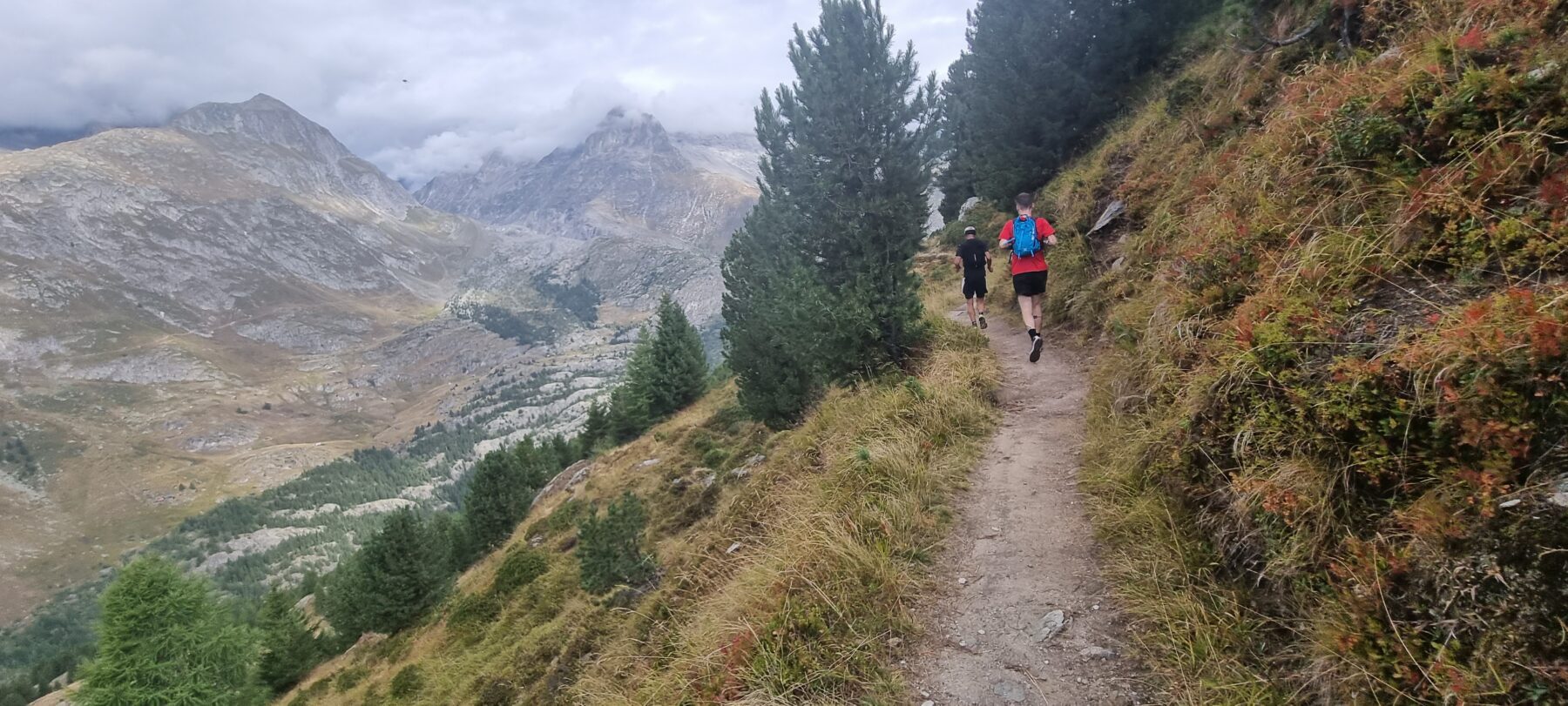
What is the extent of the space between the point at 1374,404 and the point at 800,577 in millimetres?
3822

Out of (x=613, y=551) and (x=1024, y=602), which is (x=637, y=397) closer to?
(x=613, y=551)

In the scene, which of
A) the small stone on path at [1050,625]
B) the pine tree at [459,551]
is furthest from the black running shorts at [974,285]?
the pine tree at [459,551]

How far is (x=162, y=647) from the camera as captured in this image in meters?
30.3

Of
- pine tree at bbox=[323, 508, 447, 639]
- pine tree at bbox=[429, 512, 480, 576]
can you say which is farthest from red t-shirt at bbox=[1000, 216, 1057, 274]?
pine tree at bbox=[429, 512, 480, 576]

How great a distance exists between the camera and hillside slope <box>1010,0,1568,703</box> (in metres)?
2.72

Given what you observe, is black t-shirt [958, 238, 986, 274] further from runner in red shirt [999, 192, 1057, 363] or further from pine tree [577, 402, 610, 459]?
pine tree [577, 402, 610, 459]

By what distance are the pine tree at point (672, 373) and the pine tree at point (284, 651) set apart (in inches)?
1155

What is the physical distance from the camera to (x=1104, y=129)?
62.6ft

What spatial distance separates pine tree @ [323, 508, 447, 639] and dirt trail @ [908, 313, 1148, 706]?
132 ft

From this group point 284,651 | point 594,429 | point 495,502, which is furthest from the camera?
point 594,429

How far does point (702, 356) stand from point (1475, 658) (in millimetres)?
41794

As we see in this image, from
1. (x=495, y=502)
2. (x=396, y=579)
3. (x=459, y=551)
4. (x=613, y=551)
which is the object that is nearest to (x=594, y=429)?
(x=495, y=502)

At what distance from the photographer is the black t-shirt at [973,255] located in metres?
12.1

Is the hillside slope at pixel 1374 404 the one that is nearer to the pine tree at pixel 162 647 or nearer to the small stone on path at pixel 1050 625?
the small stone on path at pixel 1050 625
